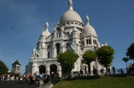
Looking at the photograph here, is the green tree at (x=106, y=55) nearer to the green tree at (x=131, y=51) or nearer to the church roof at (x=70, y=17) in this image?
the green tree at (x=131, y=51)

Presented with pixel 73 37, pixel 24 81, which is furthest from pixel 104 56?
pixel 73 37

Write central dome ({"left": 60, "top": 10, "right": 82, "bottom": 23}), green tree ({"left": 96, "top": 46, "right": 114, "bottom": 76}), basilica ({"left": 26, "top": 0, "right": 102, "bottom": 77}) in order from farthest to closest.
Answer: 1. central dome ({"left": 60, "top": 10, "right": 82, "bottom": 23})
2. basilica ({"left": 26, "top": 0, "right": 102, "bottom": 77})
3. green tree ({"left": 96, "top": 46, "right": 114, "bottom": 76})

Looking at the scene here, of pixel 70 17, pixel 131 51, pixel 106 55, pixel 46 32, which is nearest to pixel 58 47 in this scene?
pixel 46 32

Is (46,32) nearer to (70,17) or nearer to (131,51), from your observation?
(70,17)

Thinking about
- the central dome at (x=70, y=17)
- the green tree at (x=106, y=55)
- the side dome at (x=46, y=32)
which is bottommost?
the green tree at (x=106, y=55)

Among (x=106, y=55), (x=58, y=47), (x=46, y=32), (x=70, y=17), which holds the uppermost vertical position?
(x=70, y=17)

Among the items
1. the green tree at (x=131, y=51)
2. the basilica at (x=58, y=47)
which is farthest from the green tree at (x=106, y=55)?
the basilica at (x=58, y=47)

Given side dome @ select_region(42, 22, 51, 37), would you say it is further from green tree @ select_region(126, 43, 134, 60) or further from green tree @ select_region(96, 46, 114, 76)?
green tree @ select_region(96, 46, 114, 76)

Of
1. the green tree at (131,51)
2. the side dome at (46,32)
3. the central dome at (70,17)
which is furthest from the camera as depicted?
the central dome at (70,17)

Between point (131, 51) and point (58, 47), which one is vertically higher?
point (58, 47)

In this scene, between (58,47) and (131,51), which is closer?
(131,51)

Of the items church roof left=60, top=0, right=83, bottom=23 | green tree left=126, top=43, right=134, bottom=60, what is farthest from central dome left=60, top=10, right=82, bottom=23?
green tree left=126, top=43, right=134, bottom=60

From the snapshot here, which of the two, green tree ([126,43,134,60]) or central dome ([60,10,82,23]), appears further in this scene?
central dome ([60,10,82,23])

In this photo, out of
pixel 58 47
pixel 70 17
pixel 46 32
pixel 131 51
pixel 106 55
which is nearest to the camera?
pixel 106 55
